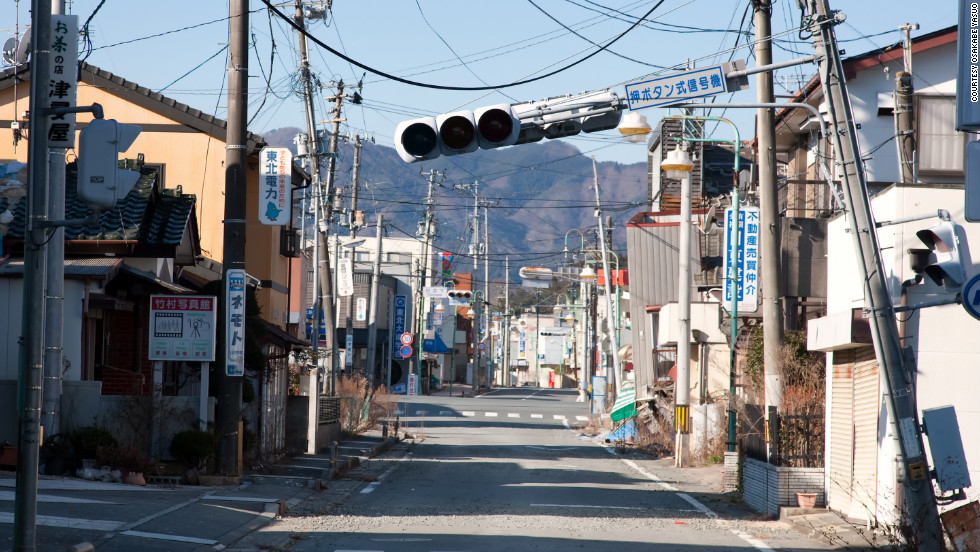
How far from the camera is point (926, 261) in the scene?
11305mm

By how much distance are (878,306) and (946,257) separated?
0.95 meters

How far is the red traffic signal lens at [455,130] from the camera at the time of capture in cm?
1110

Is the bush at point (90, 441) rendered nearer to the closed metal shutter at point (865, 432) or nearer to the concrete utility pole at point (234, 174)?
the concrete utility pole at point (234, 174)

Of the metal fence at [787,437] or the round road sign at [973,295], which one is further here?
the metal fence at [787,437]

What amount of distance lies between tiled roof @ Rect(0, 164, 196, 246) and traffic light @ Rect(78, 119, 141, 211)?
374 inches

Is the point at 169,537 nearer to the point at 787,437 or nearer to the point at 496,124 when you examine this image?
the point at 496,124

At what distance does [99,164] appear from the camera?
9.06 m

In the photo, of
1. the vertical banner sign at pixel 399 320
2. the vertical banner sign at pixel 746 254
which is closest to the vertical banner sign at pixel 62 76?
the vertical banner sign at pixel 746 254

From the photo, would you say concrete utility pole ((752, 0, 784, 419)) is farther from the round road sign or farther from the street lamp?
the round road sign

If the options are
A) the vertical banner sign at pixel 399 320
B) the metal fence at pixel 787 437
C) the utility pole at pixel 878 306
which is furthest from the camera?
the vertical banner sign at pixel 399 320

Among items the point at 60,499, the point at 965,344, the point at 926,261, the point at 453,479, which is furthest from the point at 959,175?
the point at 60,499

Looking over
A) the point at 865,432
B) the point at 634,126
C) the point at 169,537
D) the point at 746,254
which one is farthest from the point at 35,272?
the point at 746,254

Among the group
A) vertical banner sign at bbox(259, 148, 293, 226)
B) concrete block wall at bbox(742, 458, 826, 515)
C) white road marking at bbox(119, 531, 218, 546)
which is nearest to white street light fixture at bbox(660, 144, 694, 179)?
concrete block wall at bbox(742, 458, 826, 515)

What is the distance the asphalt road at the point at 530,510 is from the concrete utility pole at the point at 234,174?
2200 mm
